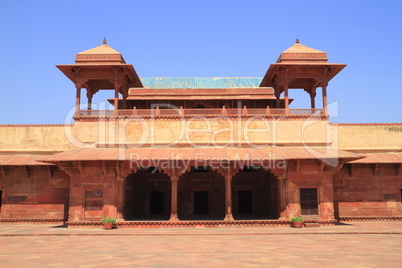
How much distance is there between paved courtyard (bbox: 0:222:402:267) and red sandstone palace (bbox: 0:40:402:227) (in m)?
2.79

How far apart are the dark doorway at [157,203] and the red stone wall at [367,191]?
31.7ft

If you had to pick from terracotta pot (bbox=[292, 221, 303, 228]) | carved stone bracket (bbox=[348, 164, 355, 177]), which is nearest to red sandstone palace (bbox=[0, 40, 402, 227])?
carved stone bracket (bbox=[348, 164, 355, 177])

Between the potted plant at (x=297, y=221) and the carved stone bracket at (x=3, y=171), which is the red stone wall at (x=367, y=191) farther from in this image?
the carved stone bracket at (x=3, y=171)

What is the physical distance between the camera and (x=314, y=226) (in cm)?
1702

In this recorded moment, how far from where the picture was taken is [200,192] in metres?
22.5

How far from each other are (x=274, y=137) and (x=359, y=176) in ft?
16.3

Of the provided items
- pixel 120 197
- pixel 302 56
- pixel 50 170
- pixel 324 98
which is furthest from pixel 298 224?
pixel 50 170

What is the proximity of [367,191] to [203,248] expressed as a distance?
12.0 metres

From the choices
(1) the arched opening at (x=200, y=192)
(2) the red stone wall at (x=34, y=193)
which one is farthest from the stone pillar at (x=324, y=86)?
(2) the red stone wall at (x=34, y=193)

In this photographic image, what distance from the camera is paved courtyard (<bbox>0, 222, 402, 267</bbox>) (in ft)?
28.4

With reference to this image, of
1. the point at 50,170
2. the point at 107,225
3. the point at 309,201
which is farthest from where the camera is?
the point at 50,170

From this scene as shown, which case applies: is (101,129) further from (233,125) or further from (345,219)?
(345,219)

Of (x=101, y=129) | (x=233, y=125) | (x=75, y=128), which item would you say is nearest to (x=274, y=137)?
(x=233, y=125)

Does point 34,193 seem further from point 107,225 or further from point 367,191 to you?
point 367,191
